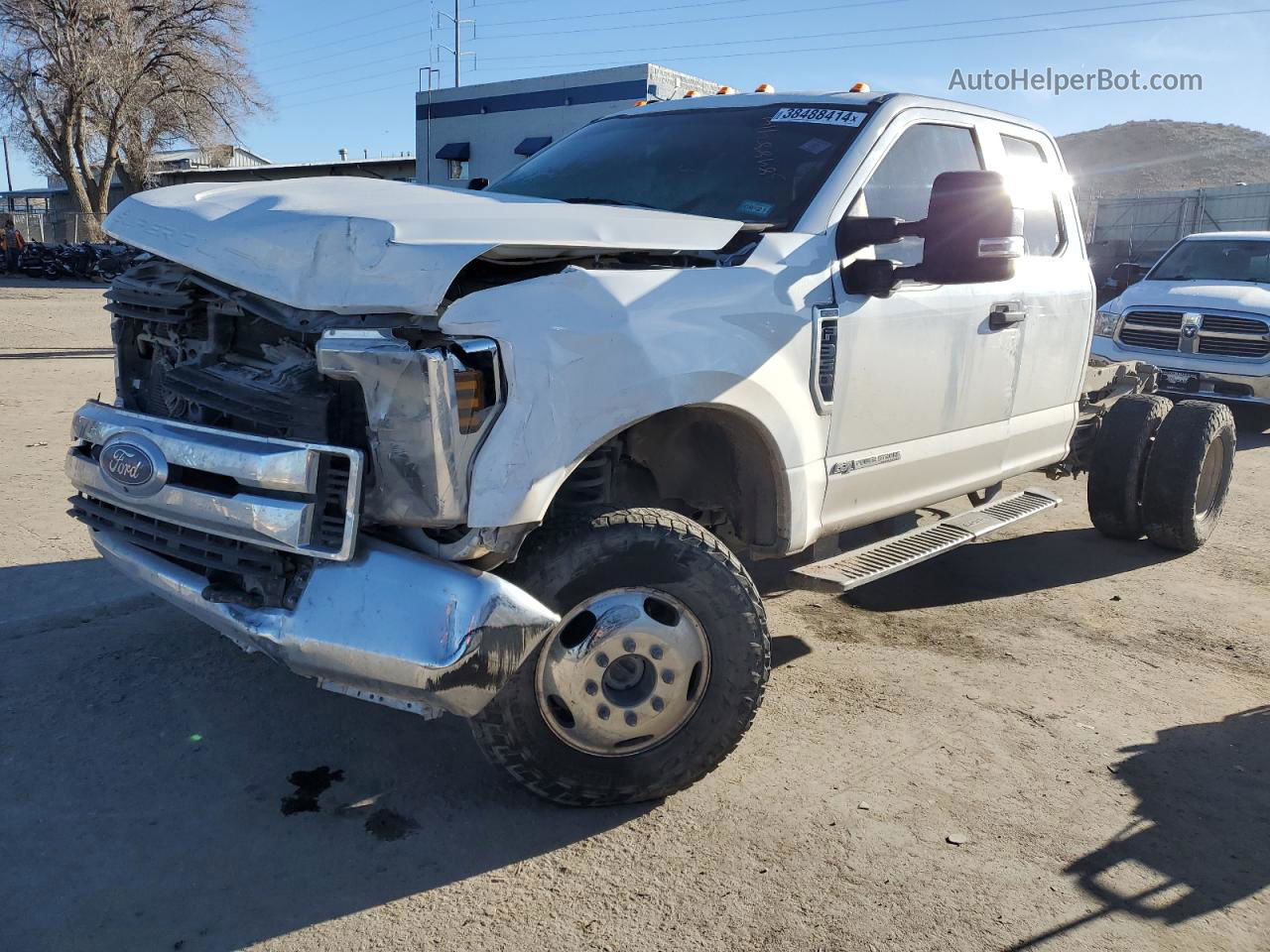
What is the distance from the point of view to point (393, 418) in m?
2.61

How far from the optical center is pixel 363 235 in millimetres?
2701

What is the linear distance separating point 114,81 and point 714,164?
140 feet

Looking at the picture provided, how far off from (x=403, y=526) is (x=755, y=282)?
1.30m

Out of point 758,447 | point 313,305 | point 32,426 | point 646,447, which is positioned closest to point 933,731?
point 758,447

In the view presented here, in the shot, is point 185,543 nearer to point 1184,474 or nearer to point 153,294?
point 153,294

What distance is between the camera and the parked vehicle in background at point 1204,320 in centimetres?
982

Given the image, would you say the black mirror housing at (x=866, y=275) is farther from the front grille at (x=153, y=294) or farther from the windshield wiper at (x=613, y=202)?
the front grille at (x=153, y=294)

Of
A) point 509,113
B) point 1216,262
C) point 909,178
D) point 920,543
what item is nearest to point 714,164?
point 909,178

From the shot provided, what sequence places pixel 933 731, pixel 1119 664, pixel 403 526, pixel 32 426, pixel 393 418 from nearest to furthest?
pixel 393 418, pixel 403 526, pixel 933 731, pixel 1119 664, pixel 32 426

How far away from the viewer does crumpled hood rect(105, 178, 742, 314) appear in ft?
8.66

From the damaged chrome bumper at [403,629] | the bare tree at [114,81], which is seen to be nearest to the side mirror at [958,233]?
the damaged chrome bumper at [403,629]

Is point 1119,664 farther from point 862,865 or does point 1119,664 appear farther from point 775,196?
point 775,196

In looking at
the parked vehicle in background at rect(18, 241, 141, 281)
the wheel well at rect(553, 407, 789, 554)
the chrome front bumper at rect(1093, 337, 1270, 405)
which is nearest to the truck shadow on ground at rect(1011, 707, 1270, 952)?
the wheel well at rect(553, 407, 789, 554)

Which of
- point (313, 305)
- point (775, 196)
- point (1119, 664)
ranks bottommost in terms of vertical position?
point (1119, 664)
